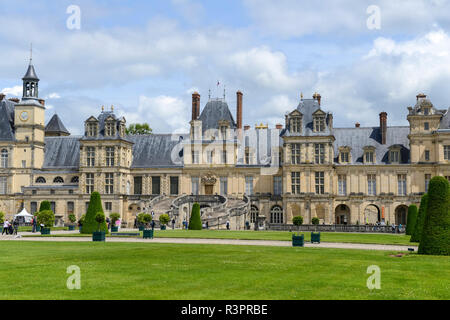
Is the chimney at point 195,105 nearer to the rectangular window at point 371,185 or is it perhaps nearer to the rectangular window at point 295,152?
the rectangular window at point 295,152

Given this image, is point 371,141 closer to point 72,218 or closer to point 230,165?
point 230,165

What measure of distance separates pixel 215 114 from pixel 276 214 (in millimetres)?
14714

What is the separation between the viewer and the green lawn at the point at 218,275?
15.4m

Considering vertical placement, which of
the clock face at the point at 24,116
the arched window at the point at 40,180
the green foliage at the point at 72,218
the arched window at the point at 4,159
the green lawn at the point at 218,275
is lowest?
the green lawn at the point at 218,275

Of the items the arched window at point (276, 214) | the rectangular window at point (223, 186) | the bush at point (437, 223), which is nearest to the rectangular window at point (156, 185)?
the rectangular window at point (223, 186)

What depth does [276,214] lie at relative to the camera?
225 ft

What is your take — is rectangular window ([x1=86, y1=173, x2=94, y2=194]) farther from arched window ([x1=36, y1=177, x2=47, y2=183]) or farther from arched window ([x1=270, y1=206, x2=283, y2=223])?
arched window ([x1=270, y1=206, x2=283, y2=223])

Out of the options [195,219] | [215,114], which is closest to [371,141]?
[215,114]

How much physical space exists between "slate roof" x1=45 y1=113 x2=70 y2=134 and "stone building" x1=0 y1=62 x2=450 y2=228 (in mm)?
8277

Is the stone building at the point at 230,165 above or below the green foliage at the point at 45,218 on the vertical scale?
above

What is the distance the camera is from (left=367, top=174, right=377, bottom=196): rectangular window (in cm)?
6706

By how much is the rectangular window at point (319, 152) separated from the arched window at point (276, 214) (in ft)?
23.5
